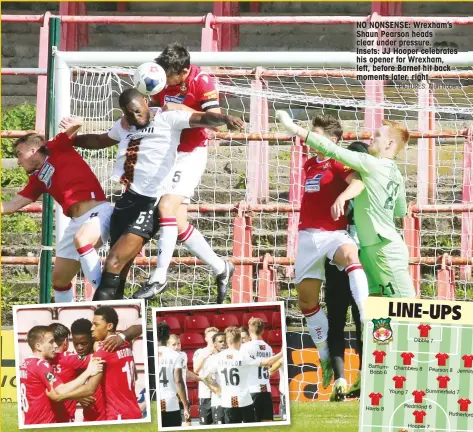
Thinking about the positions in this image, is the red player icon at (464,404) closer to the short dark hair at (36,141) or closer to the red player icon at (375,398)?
the red player icon at (375,398)

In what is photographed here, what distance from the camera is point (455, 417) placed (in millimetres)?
6977

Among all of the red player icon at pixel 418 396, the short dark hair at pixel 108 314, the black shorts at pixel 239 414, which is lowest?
the black shorts at pixel 239 414

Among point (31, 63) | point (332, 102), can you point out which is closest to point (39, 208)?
point (332, 102)

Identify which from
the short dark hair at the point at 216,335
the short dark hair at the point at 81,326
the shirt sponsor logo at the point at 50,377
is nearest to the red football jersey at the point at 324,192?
the short dark hair at the point at 216,335

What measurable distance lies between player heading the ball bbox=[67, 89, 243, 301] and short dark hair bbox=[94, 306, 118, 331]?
499 millimetres

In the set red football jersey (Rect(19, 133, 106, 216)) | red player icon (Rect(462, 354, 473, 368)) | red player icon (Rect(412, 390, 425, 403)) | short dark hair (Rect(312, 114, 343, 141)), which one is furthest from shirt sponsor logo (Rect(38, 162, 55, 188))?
red player icon (Rect(462, 354, 473, 368))

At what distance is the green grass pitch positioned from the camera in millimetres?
7449

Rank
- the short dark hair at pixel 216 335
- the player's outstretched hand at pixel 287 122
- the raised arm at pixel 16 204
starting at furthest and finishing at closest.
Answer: the raised arm at pixel 16 204 < the player's outstretched hand at pixel 287 122 < the short dark hair at pixel 216 335

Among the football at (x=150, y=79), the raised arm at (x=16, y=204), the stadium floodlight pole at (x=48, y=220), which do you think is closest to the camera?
the football at (x=150, y=79)

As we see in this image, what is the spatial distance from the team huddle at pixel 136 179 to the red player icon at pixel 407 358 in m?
1.77

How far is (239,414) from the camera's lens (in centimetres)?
739

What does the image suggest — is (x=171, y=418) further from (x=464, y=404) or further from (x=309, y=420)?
(x=464, y=404)

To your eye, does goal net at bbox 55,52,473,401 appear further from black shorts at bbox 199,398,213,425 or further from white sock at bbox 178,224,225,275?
black shorts at bbox 199,398,213,425

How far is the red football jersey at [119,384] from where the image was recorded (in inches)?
292
